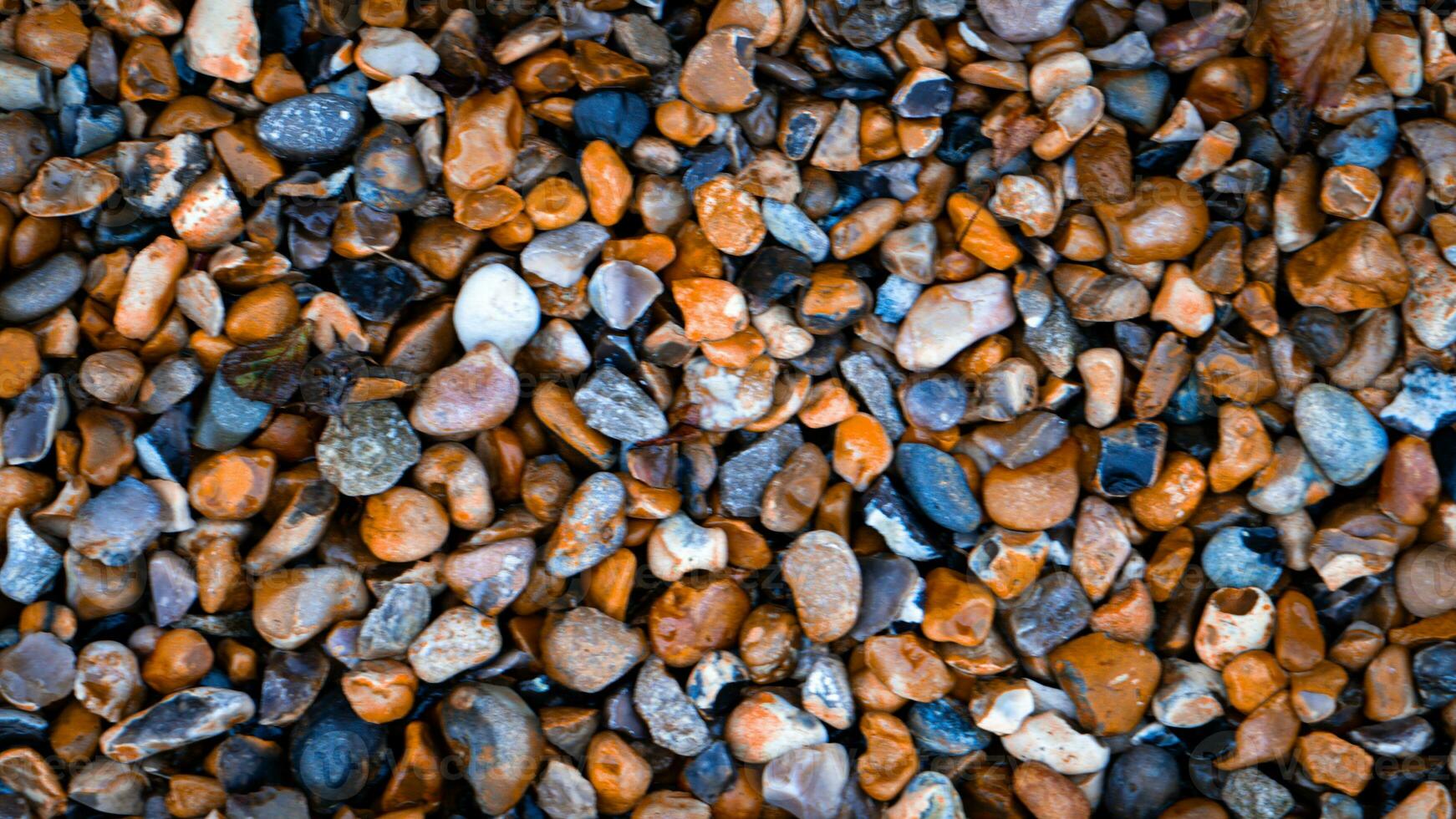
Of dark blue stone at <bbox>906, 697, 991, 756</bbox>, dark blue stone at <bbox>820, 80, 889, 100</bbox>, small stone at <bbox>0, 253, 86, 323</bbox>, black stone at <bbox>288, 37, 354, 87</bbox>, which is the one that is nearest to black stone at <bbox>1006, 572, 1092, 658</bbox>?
dark blue stone at <bbox>906, 697, 991, 756</bbox>

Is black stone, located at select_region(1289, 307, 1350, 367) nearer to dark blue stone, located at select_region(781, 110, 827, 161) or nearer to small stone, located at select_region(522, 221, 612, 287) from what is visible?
dark blue stone, located at select_region(781, 110, 827, 161)

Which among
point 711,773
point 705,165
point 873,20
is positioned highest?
point 873,20

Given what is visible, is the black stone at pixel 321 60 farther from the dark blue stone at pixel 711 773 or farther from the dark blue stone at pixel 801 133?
the dark blue stone at pixel 711 773

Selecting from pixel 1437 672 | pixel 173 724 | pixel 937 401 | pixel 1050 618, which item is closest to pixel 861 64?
pixel 937 401

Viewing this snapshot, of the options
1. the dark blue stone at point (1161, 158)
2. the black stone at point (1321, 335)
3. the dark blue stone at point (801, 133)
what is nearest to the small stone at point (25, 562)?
the dark blue stone at point (801, 133)

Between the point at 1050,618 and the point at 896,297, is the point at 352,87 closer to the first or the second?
the point at 896,297

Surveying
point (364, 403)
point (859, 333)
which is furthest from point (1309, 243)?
point (364, 403)
